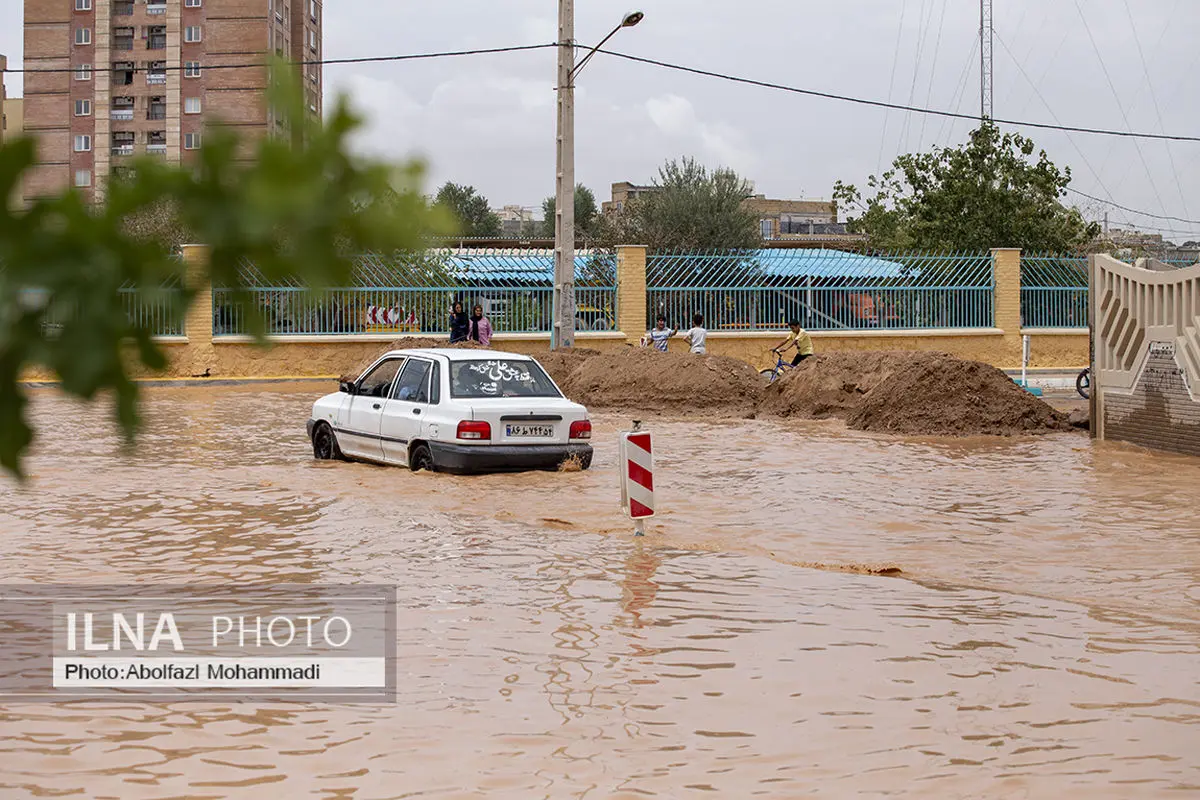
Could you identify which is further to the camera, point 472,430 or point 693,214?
point 693,214

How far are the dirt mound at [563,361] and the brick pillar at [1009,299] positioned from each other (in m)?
12.5

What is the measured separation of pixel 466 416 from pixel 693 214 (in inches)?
1575

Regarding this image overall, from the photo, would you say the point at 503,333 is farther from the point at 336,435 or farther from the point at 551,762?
the point at 551,762

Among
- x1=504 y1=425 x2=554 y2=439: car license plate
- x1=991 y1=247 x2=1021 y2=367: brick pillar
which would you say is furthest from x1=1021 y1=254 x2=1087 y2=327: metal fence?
x1=504 y1=425 x2=554 y2=439: car license plate

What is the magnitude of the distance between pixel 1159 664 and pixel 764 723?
236cm

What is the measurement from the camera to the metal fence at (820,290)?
3462 centimetres

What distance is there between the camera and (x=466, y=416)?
14.3m

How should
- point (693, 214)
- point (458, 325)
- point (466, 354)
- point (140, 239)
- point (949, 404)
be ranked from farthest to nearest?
point (693, 214), point (458, 325), point (949, 404), point (466, 354), point (140, 239)

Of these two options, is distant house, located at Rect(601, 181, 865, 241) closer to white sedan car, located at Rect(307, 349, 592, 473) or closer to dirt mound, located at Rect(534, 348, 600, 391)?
dirt mound, located at Rect(534, 348, 600, 391)

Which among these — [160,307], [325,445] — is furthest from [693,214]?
[160,307]

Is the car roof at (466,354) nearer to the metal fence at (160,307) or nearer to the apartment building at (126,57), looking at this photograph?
the metal fence at (160,307)

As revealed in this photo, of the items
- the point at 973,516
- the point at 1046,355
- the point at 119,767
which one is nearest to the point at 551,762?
the point at 119,767

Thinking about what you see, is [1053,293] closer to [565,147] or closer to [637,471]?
[565,147]

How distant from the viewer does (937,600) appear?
8.92 meters
